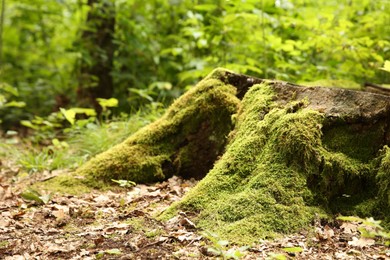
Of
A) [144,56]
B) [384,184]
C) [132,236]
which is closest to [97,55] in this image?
[144,56]

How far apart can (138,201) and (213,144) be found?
1016mm

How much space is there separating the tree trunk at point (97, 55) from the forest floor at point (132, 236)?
523 centimetres

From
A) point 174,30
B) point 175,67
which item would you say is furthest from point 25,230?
point 174,30

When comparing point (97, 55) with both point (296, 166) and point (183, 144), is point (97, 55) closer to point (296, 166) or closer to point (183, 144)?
point (183, 144)

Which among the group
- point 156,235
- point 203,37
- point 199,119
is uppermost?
point 203,37

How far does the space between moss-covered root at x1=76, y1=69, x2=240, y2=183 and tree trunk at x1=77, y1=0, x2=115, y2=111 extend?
4430 millimetres

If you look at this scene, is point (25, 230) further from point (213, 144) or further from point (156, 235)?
point (213, 144)

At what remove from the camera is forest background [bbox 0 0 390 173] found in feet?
20.0

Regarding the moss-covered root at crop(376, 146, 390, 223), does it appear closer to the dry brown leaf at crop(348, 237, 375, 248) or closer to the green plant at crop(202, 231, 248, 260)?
the dry brown leaf at crop(348, 237, 375, 248)

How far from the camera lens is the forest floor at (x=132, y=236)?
2.58 m

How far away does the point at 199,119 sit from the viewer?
440cm

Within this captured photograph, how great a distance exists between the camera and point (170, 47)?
8914mm

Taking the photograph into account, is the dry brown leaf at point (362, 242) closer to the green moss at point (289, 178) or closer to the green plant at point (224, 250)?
the green moss at point (289, 178)

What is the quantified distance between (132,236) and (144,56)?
6441 millimetres
